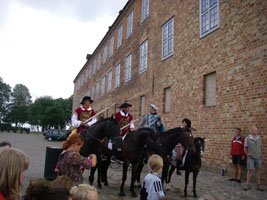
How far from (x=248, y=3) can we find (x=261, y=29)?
4.36 ft

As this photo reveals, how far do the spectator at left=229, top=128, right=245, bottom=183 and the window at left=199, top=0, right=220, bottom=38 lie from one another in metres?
4.95

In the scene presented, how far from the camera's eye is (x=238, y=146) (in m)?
8.41

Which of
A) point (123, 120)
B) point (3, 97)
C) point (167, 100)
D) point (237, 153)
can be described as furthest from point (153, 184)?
point (3, 97)

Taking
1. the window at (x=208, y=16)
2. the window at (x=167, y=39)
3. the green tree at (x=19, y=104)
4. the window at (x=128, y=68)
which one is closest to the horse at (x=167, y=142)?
the window at (x=208, y=16)

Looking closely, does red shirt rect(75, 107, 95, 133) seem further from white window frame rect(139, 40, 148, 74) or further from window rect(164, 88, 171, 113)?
white window frame rect(139, 40, 148, 74)

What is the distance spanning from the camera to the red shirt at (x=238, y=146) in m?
8.36

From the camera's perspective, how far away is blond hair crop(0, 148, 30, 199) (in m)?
1.91

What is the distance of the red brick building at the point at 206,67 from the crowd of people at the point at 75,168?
2.19 feet

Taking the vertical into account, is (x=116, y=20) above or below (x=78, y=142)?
above

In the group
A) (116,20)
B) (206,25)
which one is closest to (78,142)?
(206,25)

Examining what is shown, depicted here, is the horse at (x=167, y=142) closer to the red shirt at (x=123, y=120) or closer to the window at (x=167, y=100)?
the red shirt at (x=123, y=120)

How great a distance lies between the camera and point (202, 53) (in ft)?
36.9

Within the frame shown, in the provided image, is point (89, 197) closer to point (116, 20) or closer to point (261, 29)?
point (261, 29)

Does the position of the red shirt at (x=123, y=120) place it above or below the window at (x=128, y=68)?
below
